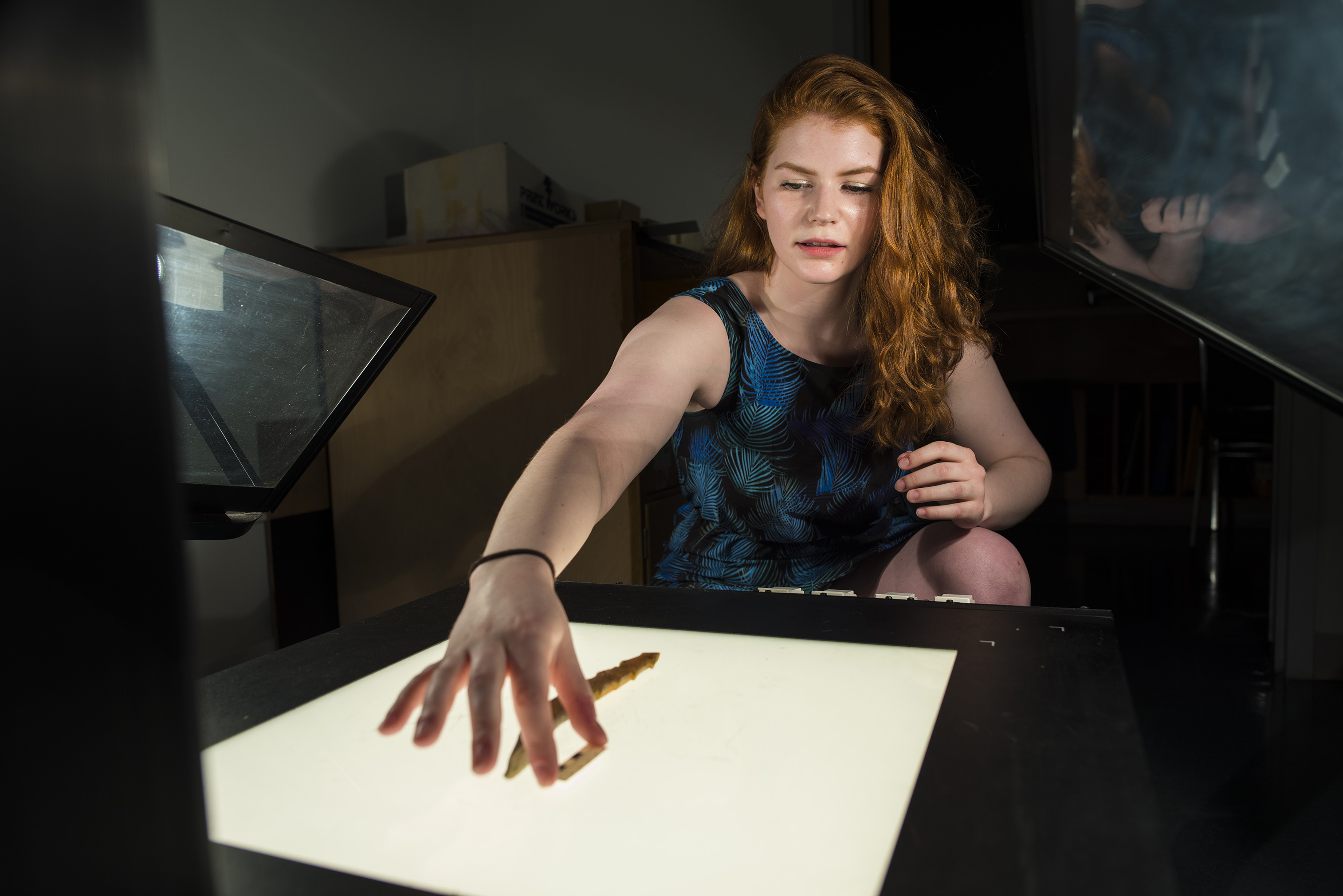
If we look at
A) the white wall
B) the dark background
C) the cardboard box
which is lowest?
the dark background

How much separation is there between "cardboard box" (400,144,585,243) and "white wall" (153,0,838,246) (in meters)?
0.33

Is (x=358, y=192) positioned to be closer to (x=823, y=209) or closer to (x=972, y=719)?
(x=823, y=209)

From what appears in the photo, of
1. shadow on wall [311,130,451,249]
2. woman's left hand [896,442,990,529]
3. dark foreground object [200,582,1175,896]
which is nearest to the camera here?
dark foreground object [200,582,1175,896]

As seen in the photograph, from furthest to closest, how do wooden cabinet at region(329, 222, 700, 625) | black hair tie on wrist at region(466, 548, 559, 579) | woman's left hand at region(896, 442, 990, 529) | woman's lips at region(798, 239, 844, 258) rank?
wooden cabinet at region(329, 222, 700, 625)
woman's lips at region(798, 239, 844, 258)
woman's left hand at region(896, 442, 990, 529)
black hair tie on wrist at region(466, 548, 559, 579)

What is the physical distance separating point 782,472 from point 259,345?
74cm

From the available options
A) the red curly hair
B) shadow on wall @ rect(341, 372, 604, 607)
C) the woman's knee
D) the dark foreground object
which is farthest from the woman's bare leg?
shadow on wall @ rect(341, 372, 604, 607)

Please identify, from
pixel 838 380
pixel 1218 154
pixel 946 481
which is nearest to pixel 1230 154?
pixel 1218 154

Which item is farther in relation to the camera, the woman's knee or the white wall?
the white wall

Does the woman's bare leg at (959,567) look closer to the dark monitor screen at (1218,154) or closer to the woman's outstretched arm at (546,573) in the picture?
the woman's outstretched arm at (546,573)

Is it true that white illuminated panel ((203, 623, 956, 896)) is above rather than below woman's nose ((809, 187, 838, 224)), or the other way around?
below

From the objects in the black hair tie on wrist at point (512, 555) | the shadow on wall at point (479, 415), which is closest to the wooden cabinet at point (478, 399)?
the shadow on wall at point (479, 415)

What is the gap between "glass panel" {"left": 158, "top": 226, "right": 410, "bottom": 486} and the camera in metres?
0.60

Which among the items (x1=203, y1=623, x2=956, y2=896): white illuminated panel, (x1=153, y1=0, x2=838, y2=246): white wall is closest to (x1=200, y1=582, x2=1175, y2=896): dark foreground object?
(x1=203, y1=623, x2=956, y2=896): white illuminated panel

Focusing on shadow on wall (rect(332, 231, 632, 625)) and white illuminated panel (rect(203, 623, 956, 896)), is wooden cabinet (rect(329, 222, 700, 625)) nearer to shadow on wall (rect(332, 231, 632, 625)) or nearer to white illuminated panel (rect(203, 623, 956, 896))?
shadow on wall (rect(332, 231, 632, 625))
